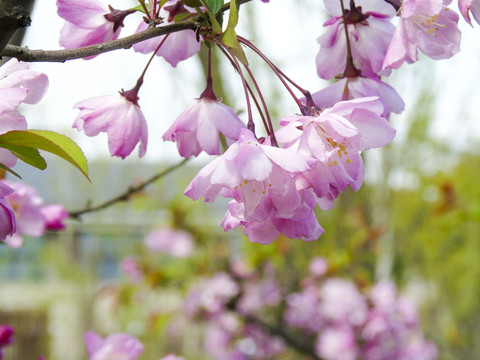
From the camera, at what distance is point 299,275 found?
336 centimetres

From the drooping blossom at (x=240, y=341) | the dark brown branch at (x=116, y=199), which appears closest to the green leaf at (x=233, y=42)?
the dark brown branch at (x=116, y=199)

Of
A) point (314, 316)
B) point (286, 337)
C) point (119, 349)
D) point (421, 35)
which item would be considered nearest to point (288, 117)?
point (421, 35)

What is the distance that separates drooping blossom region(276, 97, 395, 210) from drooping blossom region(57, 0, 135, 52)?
193mm

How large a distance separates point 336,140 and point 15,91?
0.73 feet

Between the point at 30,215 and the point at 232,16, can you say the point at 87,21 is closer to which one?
the point at 232,16

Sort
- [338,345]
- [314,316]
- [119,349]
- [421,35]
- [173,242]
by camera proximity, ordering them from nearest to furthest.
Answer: [421,35], [119,349], [338,345], [314,316], [173,242]

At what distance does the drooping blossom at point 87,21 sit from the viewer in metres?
0.50

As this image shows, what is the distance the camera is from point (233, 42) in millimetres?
413

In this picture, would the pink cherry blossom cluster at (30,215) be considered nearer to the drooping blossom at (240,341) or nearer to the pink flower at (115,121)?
the pink flower at (115,121)

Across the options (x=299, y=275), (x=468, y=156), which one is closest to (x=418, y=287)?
(x=468, y=156)

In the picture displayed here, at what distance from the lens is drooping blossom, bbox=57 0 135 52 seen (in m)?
0.50

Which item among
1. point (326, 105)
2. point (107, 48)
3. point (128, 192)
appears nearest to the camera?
point (107, 48)

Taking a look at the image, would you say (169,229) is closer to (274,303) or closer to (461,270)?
(274,303)

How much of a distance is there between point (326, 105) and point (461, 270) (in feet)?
22.3
